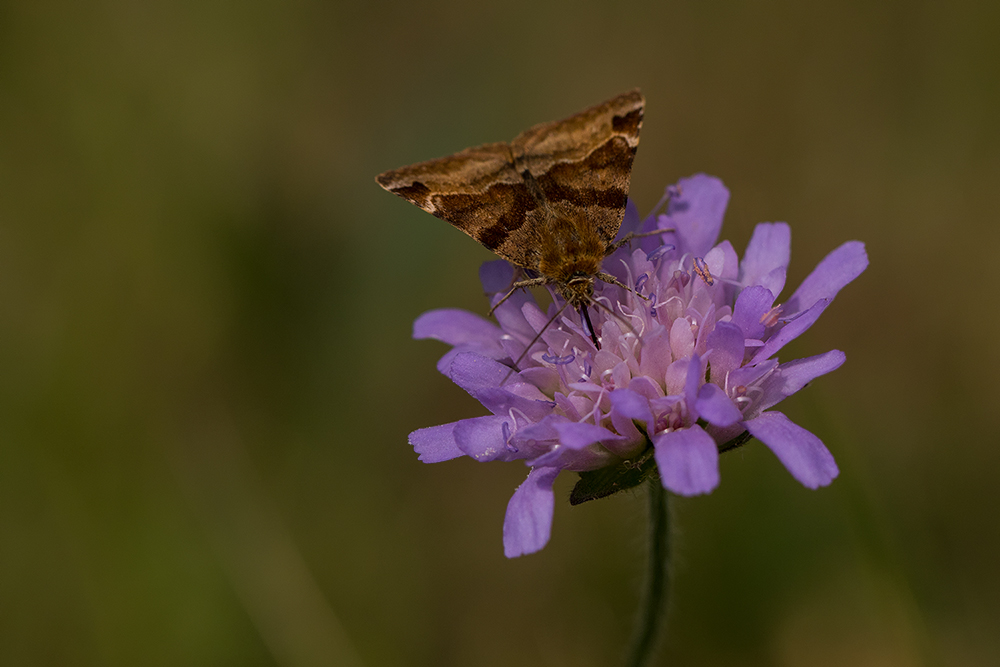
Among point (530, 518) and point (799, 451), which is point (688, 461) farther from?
point (530, 518)

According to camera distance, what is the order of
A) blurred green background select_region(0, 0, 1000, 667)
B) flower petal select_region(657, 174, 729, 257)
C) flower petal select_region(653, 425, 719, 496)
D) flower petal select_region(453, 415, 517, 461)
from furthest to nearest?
1. blurred green background select_region(0, 0, 1000, 667)
2. flower petal select_region(657, 174, 729, 257)
3. flower petal select_region(453, 415, 517, 461)
4. flower petal select_region(653, 425, 719, 496)

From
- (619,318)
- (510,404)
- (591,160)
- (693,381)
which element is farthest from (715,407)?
(591,160)

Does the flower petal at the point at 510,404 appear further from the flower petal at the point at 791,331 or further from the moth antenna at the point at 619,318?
the flower petal at the point at 791,331

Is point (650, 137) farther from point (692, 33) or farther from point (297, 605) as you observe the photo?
point (297, 605)

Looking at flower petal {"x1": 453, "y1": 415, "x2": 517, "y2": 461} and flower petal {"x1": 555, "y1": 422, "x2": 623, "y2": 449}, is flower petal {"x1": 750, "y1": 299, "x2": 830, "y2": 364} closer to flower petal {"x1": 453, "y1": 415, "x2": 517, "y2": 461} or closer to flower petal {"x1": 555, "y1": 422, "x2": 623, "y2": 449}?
flower petal {"x1": 555, "y1": 422, "x2": 623, "y2": 449}

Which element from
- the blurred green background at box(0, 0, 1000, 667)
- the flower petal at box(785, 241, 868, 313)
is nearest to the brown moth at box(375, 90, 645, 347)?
the flower petal at box(785, 241, 868, 313)

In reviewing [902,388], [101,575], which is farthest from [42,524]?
[902,388]
